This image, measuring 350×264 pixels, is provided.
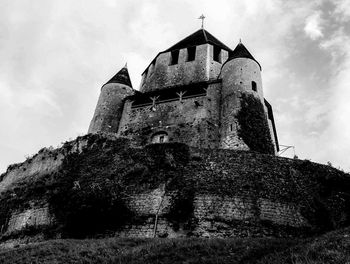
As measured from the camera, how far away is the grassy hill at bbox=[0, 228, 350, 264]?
7395 millimetres

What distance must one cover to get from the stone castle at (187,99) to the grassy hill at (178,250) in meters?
8.26

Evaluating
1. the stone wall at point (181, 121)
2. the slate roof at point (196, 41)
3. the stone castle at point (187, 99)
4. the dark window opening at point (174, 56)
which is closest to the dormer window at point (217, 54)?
the stone castle at point (187, 99)

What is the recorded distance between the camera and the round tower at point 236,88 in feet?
59.2

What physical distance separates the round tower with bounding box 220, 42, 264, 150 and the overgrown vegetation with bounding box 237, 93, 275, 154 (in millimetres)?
230

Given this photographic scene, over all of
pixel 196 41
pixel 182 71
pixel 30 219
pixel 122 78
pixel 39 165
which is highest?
pixel 196 41

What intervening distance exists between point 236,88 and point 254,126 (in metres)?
2.69

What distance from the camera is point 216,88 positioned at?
830 inches

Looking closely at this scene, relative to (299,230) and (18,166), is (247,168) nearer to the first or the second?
(299,230)

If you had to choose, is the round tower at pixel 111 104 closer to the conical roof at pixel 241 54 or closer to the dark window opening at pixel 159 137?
the dark window opening at pixel 159 137

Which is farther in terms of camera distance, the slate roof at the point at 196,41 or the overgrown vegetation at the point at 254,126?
the slate roof at the point at 196,41

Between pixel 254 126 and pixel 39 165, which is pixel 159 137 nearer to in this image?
pixel 254 126

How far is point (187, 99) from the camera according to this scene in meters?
20.9

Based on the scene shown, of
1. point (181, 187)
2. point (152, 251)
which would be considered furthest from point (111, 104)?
point (152, 251)

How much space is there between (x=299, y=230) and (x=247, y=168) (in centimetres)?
288
